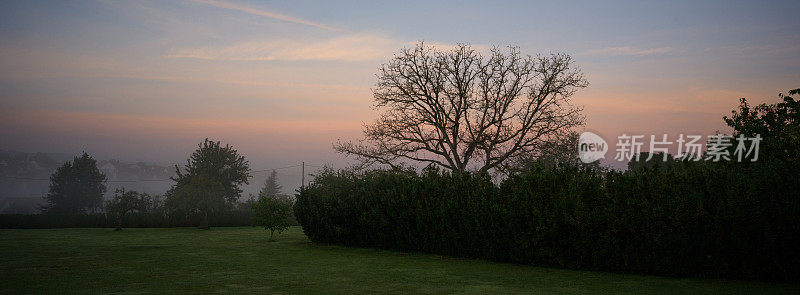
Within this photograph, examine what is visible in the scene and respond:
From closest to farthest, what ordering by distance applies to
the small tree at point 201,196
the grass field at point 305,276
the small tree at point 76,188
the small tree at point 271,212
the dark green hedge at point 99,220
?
the grass field at point 305,276
the small tree at point 271,212
the dark green hedge at point 99,220
the small tree at point 201,196
the small tree at point 76,188

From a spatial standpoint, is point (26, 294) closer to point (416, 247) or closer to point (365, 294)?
point (365, 294)

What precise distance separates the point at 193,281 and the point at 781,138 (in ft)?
76.2

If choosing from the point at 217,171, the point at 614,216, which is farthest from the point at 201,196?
the point at 614,216

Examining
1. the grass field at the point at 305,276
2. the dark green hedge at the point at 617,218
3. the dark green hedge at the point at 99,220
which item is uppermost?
the dark green hedge at the point at 617,218

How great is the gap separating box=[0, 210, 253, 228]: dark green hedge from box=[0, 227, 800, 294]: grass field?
28647 mm

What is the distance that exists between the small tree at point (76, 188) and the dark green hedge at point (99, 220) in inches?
1406

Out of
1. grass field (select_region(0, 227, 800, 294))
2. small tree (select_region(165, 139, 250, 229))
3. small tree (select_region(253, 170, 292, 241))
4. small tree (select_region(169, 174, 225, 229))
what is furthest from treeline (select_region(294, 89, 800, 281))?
small tree (select_region(165, 139, 250, 229))

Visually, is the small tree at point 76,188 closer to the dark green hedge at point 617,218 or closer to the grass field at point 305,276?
the grass field at point 305,276

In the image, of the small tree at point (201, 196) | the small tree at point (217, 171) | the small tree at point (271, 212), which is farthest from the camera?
the small tree at point (217, 171)

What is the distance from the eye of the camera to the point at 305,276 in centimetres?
1344

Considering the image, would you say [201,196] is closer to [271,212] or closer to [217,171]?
[217,171]

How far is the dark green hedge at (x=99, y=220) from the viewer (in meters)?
43.9

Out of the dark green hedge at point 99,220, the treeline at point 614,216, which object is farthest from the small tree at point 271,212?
the dark green hedge at point 99,220

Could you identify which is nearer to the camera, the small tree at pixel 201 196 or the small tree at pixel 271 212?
the small tree at pixel 271 212
